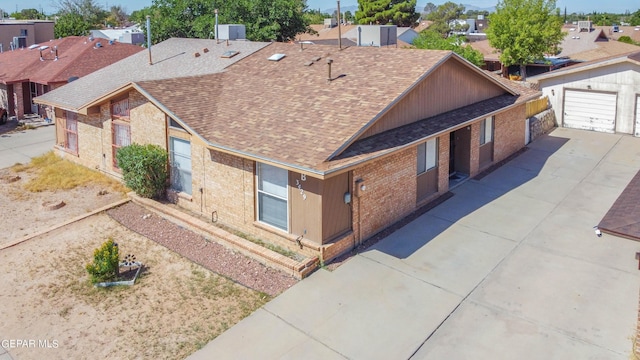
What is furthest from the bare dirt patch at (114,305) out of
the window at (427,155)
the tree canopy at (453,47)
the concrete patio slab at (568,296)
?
the tree canopy at (453,47)

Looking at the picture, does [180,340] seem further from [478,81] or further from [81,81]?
[81,81]

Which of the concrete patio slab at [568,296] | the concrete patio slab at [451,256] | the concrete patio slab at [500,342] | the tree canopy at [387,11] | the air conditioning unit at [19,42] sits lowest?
the concrete patio slab at [500,342]

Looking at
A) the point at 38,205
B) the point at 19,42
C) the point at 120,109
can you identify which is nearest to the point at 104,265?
the point at 38,205

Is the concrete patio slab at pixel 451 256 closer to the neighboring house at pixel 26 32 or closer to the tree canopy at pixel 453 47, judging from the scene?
the tree canopy at pixel 453 47

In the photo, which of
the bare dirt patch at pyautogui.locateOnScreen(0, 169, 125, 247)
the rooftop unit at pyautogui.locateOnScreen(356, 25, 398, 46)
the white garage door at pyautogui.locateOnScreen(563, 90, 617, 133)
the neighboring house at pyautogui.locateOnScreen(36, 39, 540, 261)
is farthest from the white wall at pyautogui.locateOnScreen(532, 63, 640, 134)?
the bare dirt patch at pyautogui.locateOnScreen(0, 169, 125, 247)

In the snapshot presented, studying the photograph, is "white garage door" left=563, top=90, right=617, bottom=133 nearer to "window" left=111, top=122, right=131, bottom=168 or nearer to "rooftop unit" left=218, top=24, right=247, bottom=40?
"rooftop unit" left=218, top=24, right=247, bottom=40

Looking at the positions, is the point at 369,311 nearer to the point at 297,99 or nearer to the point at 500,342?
the point at 500,342
